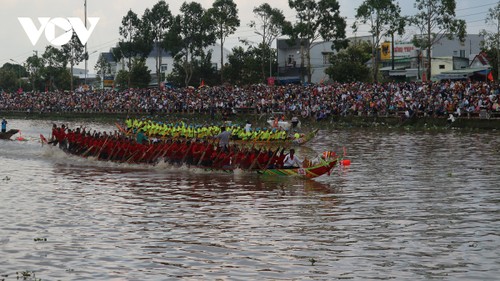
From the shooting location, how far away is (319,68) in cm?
8981

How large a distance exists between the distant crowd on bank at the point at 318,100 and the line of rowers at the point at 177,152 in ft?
65.0

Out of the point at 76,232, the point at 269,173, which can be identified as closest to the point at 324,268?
the point at 76,232

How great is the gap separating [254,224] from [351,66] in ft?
190

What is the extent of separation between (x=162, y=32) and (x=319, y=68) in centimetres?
1993

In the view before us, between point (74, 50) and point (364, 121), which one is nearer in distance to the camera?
point (364, 121)

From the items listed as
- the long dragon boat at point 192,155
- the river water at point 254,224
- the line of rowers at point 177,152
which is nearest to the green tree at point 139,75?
the line of rowers at point 177,152

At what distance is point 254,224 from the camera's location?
55.4ft

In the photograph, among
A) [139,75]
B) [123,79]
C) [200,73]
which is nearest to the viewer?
[200,73]

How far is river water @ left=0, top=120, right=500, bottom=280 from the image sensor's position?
Answer: 13.0 metres

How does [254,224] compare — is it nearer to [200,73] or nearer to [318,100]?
[318,100]

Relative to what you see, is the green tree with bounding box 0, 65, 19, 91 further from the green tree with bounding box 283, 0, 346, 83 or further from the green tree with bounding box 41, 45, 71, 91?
the green tree with bounding box 283, 0, 346, 83

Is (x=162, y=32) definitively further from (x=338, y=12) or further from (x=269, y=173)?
(x=269, y=173)

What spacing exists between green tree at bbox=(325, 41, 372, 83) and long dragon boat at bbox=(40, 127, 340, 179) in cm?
4228

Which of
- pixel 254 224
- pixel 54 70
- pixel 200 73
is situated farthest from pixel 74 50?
pixel 254 224
